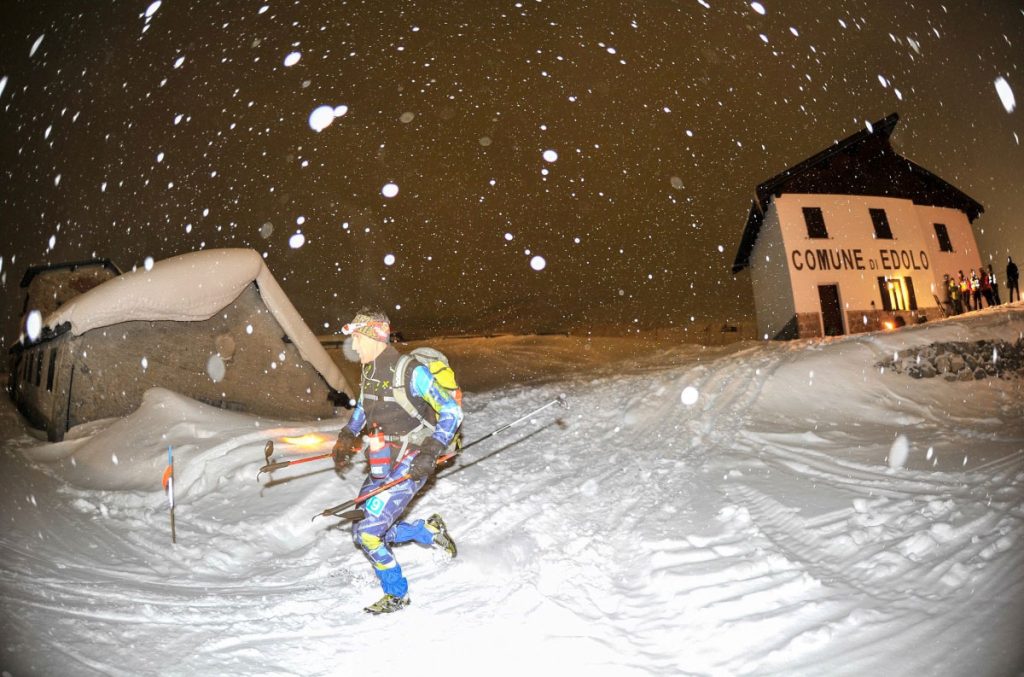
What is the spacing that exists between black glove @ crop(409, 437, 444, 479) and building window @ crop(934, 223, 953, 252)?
27.7 m

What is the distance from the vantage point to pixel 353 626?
337cm

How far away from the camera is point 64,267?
55.1ft

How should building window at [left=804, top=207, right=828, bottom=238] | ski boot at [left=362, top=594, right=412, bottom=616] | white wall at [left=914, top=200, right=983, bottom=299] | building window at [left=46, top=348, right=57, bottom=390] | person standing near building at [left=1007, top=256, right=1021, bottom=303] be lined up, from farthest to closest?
1. white wall at [left=914, top=200, right=983, bottom=299]
2. building window at [left=804, top=207, right=828, bottom=238]
3. person standing near building at [left=1007, top=256, right=1021, bottom=303]
4. building window at [left=46, top=348, right=57, bottom=390]
5. ski boot at [left=362, top=594, right=412, bottom=616]

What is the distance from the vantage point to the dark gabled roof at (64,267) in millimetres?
16078

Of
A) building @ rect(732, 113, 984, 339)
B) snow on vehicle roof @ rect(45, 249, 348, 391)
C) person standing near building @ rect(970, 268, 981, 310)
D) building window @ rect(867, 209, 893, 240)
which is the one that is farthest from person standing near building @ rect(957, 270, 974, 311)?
snow on vehicle roof @ rect(45, 249, 348, 391)

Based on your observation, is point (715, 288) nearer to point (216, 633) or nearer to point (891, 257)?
point (891, 257)

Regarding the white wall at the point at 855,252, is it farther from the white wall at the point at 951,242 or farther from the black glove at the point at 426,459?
the black glove at the point at 426,459

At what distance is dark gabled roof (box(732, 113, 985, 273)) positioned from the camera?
21.1 meters

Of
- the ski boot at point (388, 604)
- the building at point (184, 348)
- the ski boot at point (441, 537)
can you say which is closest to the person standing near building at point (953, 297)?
the building at point (184, 348)

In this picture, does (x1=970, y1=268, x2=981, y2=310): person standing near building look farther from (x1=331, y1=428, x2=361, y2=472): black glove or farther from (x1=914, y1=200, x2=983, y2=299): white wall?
(x1=331, y1=428, x2=361, y2=472): black glove

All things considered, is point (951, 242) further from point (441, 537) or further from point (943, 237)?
point (441, 537)

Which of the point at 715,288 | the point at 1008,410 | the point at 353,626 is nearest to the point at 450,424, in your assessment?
the point at 353,626

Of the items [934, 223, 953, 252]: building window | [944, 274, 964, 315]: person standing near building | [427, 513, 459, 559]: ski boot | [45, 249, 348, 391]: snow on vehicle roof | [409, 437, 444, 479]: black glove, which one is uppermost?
[45, 249, 348, 391]: snow on vehicle roof

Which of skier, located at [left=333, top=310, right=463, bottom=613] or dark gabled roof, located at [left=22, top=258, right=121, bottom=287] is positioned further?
dark gabled roof, located at [left=22, top=258, right=121, bottom=287]
